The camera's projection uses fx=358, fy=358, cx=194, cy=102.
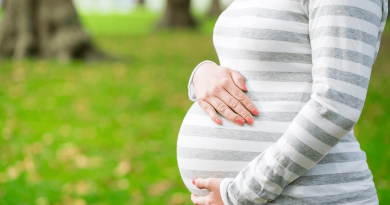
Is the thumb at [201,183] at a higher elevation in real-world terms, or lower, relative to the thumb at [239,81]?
lower

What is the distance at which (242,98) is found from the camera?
1.33 m

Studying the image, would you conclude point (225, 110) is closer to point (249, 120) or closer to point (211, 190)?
point (249, 120)

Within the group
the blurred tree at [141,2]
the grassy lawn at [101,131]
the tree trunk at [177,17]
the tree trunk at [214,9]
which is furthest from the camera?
the blurred tree at [141,2]

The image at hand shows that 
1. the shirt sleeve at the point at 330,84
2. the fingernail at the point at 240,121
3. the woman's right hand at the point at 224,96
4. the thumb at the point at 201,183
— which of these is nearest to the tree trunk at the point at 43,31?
→ the woman's right hand at the point at 224,96

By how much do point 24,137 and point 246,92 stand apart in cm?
407

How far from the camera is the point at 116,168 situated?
12.8ft

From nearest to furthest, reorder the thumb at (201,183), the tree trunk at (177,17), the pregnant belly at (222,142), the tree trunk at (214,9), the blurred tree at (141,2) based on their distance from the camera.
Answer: the pregnant belly at (222,142), the thumb at (201,183), the tree trunk at (177,17), the tree trunk at (214,9), the blurred tree at (141,2)

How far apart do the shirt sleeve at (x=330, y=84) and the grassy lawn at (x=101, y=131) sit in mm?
2329

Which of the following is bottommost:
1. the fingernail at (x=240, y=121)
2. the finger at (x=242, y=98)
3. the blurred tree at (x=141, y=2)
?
the blurred tree at (x=141, y=2)

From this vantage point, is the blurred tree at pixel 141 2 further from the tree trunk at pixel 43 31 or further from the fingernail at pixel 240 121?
the fingernail at pixel 240 121

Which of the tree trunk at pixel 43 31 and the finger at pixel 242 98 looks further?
the tree trunk at pixel 43 31

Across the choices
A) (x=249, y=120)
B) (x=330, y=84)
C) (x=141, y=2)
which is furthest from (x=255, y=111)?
(x=141, y=2)

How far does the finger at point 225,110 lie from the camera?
51.8 inches

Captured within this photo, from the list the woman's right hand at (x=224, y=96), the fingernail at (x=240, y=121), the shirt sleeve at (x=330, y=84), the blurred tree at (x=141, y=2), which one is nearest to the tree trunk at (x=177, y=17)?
the woman's right hand at (x=224, y=96)
